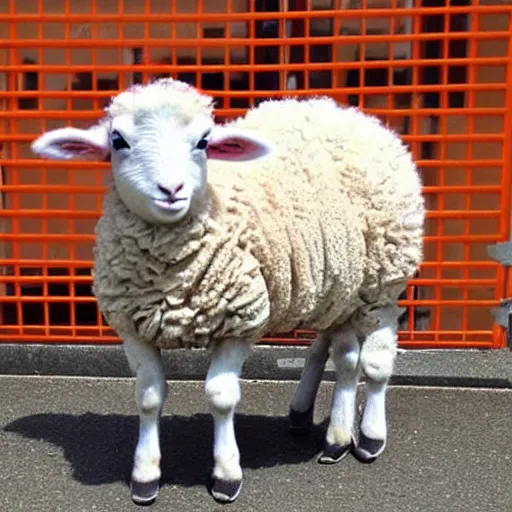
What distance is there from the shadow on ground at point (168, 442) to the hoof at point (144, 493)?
129 millimetres

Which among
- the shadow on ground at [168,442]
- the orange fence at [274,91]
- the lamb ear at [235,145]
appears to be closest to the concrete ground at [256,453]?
the shadow on ground at [168,442]

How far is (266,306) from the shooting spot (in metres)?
2.66

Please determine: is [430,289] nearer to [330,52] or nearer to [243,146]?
[330,52]

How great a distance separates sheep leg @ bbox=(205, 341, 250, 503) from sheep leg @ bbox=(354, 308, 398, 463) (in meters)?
0.53

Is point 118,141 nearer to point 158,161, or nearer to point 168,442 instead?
point 158,161

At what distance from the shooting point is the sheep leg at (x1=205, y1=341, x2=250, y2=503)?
2.68 m

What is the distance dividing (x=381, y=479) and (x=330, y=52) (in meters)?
2.02

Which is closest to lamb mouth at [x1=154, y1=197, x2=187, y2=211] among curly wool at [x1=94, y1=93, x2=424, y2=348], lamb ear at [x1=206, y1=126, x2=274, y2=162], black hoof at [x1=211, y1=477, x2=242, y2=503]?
curly wool at [x1=94, y1=93, x2=424, y2=348]

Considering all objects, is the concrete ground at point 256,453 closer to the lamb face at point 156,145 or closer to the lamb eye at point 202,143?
the lamb face at point 156,145

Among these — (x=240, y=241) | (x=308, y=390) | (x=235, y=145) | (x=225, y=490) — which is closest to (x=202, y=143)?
(x=235, y=145)

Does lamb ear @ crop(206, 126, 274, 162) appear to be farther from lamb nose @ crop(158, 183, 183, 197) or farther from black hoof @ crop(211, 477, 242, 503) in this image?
black hoof @ crop(211, 477, 242, 503)

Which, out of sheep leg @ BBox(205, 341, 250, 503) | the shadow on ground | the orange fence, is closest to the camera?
sheep leg @ BBox(205, 341, 250, 503)

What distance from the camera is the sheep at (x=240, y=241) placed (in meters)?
2.47

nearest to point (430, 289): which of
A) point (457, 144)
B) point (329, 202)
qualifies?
point (457, 144)
